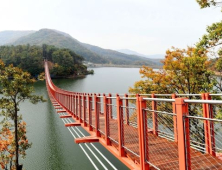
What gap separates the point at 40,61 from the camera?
7331 cm

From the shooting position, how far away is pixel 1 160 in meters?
13.8

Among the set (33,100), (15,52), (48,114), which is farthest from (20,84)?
Result: (15,52)

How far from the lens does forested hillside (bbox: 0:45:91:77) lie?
69.8 metres

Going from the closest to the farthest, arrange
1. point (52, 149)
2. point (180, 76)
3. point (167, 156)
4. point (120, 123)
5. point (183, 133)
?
1. point (183, 133)
2. point (167, 156)
3. point (120, 123)
4. point (180, 76)
5. point (52, 149)

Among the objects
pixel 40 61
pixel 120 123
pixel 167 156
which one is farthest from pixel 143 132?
pixel 40 61

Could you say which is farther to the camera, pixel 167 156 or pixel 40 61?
pixel 40 61

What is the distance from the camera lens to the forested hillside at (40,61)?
69.8m

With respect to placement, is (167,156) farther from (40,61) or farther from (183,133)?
(40,61)

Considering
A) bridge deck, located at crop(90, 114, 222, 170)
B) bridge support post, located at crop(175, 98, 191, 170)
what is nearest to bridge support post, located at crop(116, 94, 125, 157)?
bridge deck, located at crop(90, 114, 222, 170)

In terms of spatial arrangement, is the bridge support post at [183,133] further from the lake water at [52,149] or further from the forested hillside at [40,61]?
the forested hillside at [40,61]

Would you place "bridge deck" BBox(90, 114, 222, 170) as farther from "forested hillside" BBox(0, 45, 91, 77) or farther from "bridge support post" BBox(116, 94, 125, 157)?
"forested hillside" BBox(0, 45, 91, 77)

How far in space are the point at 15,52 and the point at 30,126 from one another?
5789 centimetres

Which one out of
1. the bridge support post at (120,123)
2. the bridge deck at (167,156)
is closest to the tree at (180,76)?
the bridge deck at (167,156)

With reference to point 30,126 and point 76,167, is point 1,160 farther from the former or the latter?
point 30,126
